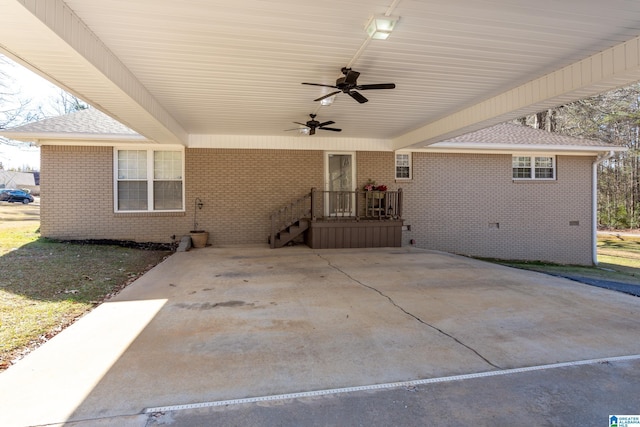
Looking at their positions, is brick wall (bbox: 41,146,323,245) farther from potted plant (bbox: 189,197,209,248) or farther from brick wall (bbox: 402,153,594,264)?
brick wall (bbox: 402,153,594,264)

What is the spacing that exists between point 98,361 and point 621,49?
702 cm

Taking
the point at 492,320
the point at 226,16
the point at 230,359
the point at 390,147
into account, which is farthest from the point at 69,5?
the point at 390,147

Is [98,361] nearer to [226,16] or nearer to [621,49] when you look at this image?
[226,16]

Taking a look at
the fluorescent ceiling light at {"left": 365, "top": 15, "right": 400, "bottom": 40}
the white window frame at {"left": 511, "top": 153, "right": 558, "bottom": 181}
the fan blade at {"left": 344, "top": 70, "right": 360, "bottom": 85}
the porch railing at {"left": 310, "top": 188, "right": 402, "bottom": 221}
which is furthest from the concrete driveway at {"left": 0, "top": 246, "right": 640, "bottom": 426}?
the white window frame at {"left": 511, "top": 153, "right": 558, "bottom": 181}

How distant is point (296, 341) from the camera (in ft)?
12.0

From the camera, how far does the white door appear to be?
37.4 ft

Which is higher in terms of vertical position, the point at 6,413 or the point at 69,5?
the point at 69,5

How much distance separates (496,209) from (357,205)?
4.79 m

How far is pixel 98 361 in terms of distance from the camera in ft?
10.4

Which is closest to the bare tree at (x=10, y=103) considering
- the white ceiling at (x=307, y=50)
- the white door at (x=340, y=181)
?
the white ceiling at (x=307, y=50)

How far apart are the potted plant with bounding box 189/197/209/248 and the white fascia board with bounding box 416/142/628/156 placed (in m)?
6.90

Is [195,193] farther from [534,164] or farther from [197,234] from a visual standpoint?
[534,164]

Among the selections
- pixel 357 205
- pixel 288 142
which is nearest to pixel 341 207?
pixel 357 205

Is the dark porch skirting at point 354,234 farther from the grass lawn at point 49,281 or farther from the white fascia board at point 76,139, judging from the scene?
the white fascia board at point 76,139
